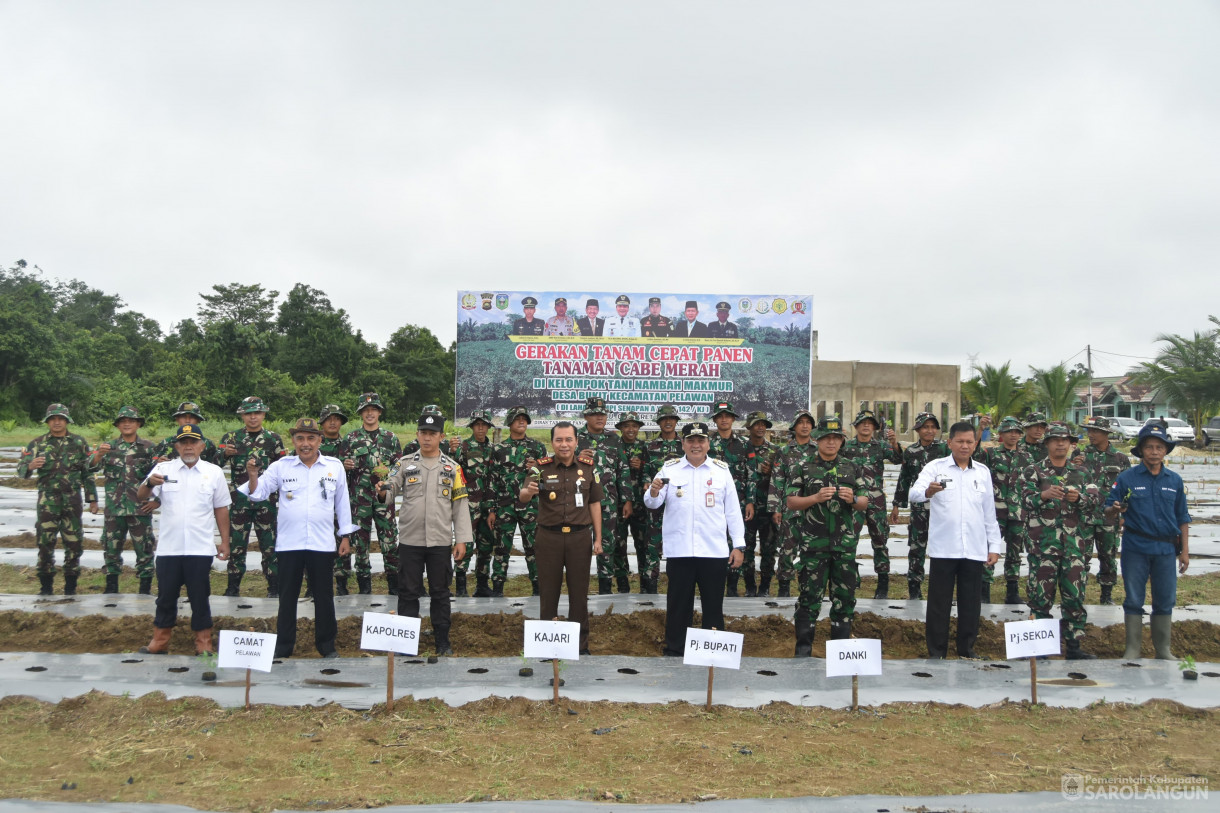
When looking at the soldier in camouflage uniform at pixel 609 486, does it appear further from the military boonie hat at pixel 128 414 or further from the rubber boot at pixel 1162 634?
the military boonie hat at pixel 128 414

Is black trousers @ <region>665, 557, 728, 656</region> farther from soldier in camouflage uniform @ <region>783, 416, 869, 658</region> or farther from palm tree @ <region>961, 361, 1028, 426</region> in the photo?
palm tree @ <region>961, 361, 1028, 426</region>

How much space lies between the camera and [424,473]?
5.76 m

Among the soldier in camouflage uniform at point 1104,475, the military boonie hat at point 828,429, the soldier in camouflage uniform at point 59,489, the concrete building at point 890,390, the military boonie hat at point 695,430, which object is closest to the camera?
the military boonie hat at point 695,430

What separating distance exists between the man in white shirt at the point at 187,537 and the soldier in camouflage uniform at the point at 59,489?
8.62 feet

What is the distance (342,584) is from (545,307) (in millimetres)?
9963

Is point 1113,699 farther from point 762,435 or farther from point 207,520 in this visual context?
point 207,520

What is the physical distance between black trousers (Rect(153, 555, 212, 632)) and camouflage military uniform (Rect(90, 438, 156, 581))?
7.40 feet

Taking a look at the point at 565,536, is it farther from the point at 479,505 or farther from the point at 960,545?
the point at 960,545

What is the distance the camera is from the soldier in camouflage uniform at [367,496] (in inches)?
303

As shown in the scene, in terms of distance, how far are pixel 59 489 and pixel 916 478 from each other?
8893 mm

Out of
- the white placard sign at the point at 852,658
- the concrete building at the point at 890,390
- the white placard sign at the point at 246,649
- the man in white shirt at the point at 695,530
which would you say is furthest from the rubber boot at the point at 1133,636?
the concrete building at the point at 890,390

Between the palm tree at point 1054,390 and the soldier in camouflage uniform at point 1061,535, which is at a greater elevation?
the palm tree at point 1054,390

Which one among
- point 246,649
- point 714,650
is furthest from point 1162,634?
point 246,649

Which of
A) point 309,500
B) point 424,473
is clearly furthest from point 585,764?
point 309,500
